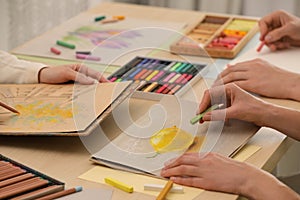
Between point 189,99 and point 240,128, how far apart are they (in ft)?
0.63

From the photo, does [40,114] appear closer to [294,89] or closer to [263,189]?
[263,189]

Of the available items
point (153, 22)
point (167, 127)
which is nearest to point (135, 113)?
point (167, 127)

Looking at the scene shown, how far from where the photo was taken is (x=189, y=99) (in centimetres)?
150

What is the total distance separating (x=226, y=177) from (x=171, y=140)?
0.18m

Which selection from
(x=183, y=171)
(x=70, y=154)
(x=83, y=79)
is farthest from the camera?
(x=83, y=79)

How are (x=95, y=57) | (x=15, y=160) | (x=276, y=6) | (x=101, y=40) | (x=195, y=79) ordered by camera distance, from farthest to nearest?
(x=276, y=6) < (x=101, y=40) < (x=95, y=57) < (x=195, y=79) < (x=15, y=160)

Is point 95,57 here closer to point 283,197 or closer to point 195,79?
point 195,79

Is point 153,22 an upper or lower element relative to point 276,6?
upper

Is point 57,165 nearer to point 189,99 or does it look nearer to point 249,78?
point 189,99

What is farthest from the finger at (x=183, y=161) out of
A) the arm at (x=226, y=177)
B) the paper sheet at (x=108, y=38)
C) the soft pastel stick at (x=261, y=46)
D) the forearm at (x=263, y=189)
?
the soft pastel stick at (x=261, y=46)

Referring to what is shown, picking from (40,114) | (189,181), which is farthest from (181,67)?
(189,181)

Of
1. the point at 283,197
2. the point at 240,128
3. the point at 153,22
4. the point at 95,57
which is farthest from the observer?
the point at 153,22

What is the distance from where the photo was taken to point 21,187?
1073 mm

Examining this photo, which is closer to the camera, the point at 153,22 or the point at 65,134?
the point at 65,134
